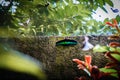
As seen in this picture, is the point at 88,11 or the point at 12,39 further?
the point at 88,11

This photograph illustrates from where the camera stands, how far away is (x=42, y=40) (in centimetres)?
182

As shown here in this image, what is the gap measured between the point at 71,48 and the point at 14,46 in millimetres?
453

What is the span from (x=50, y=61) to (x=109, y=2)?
2.20 ft

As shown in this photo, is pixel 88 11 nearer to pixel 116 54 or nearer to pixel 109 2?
pixel 109 2

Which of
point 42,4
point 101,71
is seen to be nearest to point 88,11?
point 42,4

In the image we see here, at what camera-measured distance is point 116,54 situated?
5.12 feet

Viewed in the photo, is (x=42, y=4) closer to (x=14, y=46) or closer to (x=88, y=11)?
(x=88, y=11)

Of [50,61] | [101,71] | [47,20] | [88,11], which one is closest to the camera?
[101,71]

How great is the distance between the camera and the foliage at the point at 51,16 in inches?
90.7

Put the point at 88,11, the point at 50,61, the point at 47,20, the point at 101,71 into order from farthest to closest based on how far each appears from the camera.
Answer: the point at 47,20
the point at 88,11
the point at 50,61
the point at 101,71

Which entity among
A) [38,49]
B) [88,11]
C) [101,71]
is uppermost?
[88,11]

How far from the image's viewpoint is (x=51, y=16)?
2832mm

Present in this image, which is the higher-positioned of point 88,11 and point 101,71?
point 88,11

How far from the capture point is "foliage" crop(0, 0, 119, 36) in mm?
2303
